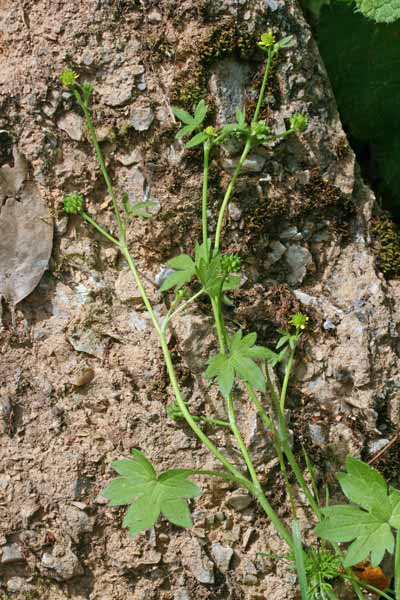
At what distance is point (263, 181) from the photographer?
7.97 ft

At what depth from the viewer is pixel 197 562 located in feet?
7.02

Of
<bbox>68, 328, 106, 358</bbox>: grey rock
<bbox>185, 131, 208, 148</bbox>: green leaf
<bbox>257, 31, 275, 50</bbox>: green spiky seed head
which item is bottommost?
<bbox>68, 328, 106, 358</bbox>: grey rock

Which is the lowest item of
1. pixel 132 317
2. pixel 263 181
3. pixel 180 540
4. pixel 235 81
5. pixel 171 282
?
pixel 180 540

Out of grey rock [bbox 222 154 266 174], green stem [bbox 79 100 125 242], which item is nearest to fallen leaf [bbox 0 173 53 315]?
green stem [bbox 79 100 125 242]

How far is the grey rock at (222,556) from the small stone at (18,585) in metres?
0.55

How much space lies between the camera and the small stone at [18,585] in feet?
6.91

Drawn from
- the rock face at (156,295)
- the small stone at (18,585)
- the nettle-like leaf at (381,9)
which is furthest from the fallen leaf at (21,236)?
the nettle-like leaf at (381,9)

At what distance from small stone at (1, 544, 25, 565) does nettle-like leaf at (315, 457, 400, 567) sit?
2.95 feet

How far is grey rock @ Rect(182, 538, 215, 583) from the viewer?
2133 mm

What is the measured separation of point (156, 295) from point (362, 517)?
0.96 metres

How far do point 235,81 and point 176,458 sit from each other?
1.29 meters

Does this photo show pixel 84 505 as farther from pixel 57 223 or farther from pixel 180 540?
pixel 57 223

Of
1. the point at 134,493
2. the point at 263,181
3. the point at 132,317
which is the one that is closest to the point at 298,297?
the point at 263,181

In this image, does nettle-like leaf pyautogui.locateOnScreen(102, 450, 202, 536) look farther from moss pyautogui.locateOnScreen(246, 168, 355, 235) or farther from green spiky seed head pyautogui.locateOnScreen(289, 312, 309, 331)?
moss pyautogui.locateOnScreen(246, 168, 355, 235)
